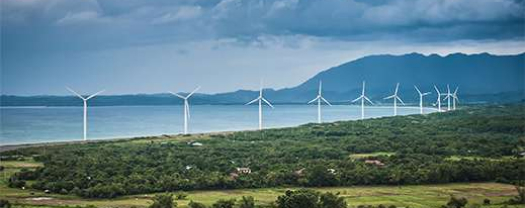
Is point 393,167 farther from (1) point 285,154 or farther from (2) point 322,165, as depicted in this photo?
(1) point 285,154

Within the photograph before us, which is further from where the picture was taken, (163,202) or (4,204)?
(4,204)

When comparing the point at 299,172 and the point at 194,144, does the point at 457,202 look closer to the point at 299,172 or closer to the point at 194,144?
the point at 299,172

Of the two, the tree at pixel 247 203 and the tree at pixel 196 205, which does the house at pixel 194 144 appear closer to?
the tree at pixel 247 203

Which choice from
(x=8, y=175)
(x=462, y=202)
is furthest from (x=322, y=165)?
(x=8, y=175)

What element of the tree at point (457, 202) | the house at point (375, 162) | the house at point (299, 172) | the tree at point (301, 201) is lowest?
the tree at point (457, 202)

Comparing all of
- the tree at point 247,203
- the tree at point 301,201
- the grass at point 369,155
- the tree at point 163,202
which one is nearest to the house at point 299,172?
the tree at point 247,203

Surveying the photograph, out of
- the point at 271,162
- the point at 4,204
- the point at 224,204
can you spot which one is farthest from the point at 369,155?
the point at 4,204

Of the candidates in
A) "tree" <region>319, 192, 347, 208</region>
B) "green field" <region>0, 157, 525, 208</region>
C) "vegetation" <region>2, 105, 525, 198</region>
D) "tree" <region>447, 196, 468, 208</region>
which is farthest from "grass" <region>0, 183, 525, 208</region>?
"tree" <region>319, 192, 347, 208</region>

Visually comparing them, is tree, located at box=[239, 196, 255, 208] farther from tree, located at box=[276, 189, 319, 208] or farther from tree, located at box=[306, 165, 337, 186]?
tree, located at box=[306, 165, 337, 186]
